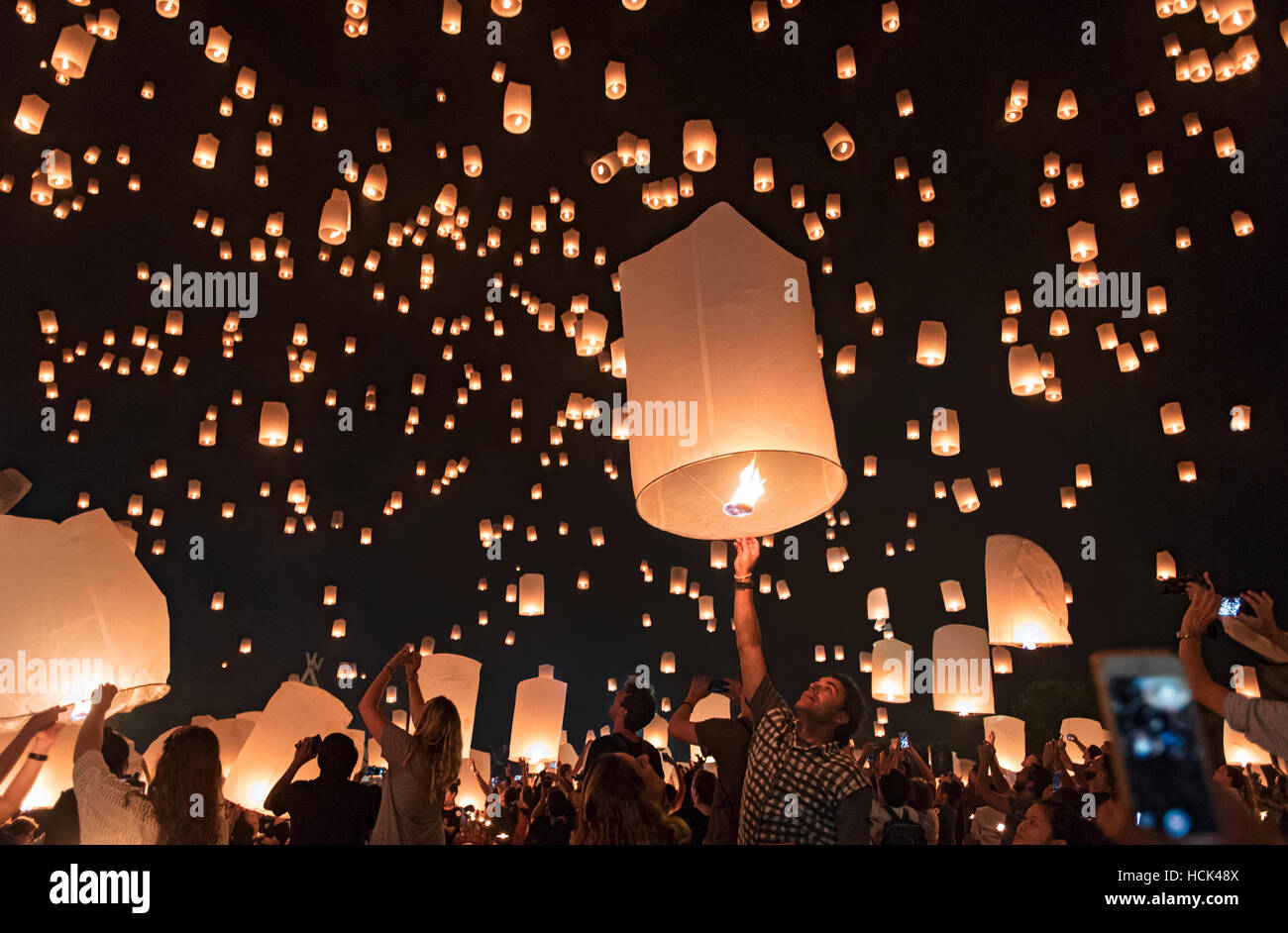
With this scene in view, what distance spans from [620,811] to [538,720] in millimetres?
7117

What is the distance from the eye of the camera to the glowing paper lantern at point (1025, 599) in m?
6.35

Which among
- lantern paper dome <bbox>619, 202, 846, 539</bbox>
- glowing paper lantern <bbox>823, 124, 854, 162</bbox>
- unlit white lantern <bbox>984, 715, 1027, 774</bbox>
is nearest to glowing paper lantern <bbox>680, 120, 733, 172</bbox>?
glowing paper lantern <bbox>823, 124, 854, 162</bbox>

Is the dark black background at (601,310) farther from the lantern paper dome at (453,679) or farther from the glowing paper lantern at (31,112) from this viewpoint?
the lantern paper dome at (453,679)

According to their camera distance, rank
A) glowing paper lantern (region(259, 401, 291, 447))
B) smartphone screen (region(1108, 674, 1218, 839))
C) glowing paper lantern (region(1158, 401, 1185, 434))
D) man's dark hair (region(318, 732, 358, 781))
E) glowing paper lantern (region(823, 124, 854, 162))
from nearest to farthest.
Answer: smartphone screen (region(1108, 674, 1218, 839))
man's dark hair (region(318, 732, 358, 781))
glowing paper lantern (region(823, 124, 854, 162))
glowing paper lantern (region(259, 401, 291, 447))
glowing paper lantern (region(1158, 401, 1185, 434))

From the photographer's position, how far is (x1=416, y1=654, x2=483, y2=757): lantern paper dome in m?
9.04

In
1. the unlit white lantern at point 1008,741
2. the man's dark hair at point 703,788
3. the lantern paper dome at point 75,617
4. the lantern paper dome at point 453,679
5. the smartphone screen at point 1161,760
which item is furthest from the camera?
the unlit white lantern at point 1008,741

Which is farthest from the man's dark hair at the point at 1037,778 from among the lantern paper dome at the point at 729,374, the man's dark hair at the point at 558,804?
the lantern paper dome at the point at 729,374

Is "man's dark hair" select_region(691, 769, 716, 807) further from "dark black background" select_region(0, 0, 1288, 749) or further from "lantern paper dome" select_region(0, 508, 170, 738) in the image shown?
"dark black background" select_region(0, 0, 1288, 749)

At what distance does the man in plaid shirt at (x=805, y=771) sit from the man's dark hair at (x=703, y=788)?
1.23 metres

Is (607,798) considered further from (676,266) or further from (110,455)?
(110,455)

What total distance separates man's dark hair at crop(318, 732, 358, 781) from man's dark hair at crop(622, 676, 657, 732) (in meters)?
1.03

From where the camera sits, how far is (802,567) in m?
18.9
